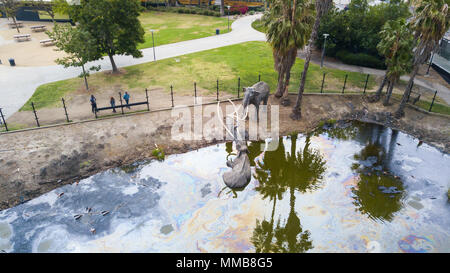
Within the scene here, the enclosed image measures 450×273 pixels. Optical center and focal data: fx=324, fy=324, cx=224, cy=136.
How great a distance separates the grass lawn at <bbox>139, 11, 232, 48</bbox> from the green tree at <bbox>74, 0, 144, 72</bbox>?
11641 mm

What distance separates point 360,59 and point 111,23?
2714 centimetres

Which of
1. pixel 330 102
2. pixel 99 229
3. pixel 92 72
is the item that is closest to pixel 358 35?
pixel 330 102

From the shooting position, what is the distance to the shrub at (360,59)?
3650 cm

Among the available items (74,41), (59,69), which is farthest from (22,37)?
(74,41)

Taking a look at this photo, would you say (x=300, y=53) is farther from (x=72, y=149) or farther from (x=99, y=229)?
(x=99, y=229)

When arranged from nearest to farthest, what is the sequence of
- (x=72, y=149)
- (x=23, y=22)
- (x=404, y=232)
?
(x=404, y=232) → (x=72, y=149) → (x=23, y=22)

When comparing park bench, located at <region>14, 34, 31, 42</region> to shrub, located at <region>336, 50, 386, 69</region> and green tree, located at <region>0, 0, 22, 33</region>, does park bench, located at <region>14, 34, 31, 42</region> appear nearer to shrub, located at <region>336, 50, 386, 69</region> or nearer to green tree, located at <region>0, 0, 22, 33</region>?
green tree, located at <region>0, 0, 22, 33</region>

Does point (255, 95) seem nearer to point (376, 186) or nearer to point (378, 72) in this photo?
point (376, 186)

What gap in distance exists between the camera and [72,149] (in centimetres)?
2202

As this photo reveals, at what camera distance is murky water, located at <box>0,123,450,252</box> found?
632 inches

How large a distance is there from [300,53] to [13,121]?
32.0 meters

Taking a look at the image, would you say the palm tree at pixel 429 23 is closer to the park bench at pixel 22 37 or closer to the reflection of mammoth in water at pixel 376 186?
the reflection of mammoth in water at pixel 376 186

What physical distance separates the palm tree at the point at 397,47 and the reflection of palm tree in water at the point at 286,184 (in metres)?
9.17

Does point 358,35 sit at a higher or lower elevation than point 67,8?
lower
